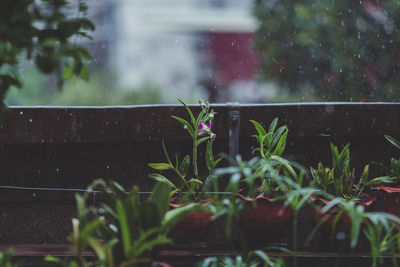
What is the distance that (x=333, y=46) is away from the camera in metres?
5.11

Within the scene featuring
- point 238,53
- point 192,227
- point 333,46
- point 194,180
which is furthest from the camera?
point 238,53

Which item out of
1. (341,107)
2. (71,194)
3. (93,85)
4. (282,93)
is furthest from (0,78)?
(93,85)

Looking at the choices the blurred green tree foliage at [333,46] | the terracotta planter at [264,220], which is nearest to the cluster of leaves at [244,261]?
the terracotta planter at [264,220]

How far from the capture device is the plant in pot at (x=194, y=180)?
1.36 m

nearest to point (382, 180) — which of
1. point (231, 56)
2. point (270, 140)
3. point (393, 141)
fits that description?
point (393, 141)

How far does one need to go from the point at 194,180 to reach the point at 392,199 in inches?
23.4

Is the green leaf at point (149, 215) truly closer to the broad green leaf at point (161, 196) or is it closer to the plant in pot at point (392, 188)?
the broad green leaf at point (161, 196)

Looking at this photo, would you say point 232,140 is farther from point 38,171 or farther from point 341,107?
point 38,171

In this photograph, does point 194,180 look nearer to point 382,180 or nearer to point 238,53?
point 382,180

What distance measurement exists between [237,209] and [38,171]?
903 mm

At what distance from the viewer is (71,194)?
1.75 m

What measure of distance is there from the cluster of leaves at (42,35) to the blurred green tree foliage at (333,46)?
13.5 feet

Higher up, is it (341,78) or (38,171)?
(341,78)

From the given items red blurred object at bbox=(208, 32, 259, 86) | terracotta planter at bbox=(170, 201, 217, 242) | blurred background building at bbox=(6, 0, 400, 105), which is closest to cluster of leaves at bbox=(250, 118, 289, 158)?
terracotta planter at bbox=(170, 201, 217, 242)
